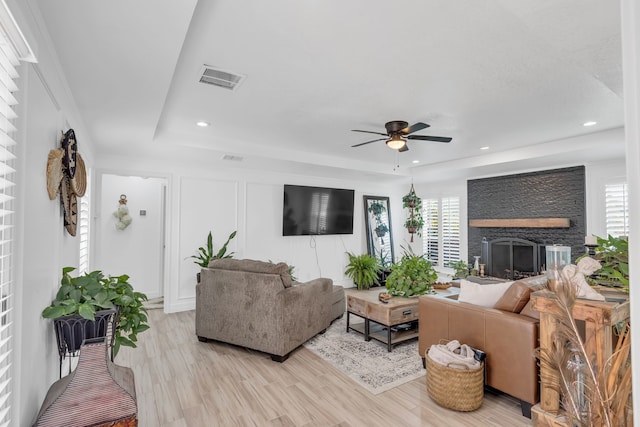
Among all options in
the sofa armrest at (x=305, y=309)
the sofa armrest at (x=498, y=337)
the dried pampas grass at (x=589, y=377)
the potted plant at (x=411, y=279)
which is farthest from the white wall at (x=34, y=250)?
the potted plant at (x=411, y=279)

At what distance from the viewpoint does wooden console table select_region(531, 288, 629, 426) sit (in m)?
1.31

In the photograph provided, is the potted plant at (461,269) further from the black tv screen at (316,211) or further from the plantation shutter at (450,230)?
the black tv screen at (316,211)

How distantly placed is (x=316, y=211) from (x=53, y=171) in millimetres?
4671

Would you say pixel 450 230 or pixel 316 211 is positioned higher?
pixel 316 211

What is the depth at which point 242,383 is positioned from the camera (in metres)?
2.77

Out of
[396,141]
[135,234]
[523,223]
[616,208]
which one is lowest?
[135,234]

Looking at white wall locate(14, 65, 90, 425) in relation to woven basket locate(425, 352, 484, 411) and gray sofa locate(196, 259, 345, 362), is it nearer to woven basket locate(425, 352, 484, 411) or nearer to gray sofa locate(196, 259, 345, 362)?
gray sofa locate(196, 259, 345, 362)

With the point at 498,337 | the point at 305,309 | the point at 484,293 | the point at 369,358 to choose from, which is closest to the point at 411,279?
the point at 369,358

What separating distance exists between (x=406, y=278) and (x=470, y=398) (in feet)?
5.14

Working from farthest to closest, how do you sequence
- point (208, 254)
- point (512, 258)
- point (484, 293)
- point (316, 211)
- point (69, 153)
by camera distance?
1. point (316, 211)
2. point (512, 258)
3. point (208, 254)
4. point (484, 293)
5. point (69, 153)

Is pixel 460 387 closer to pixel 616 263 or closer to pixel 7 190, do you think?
pixel 616 263

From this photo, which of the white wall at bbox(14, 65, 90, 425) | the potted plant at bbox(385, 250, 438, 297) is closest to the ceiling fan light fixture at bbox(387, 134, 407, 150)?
the potted plant at bbox(385, 250, 438, 297)

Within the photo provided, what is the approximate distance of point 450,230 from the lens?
23.3ft

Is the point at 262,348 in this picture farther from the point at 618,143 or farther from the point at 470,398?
the point at 618,143
